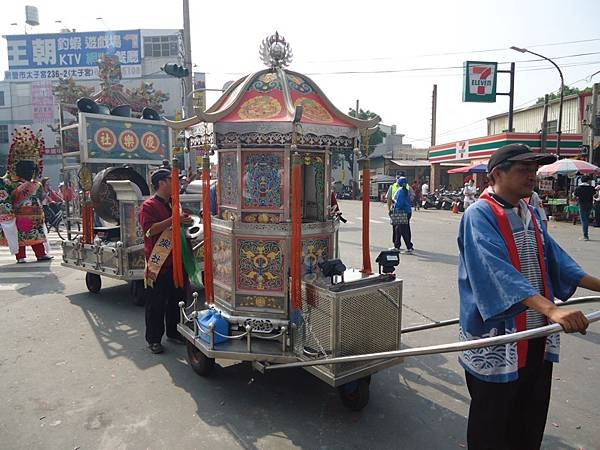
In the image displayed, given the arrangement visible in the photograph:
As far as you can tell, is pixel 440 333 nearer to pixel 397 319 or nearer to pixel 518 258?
pixel 397 319

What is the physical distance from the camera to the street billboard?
35.8 m

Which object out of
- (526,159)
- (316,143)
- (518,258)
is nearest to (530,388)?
(518,258)

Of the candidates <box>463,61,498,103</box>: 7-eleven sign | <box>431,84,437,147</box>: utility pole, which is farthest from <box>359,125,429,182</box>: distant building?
<box>463,61,498,103</box>: 7-eleven sign

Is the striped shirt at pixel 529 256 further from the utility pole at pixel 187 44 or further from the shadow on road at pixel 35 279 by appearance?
the utility pole at pixel 187 44

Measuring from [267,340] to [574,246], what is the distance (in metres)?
10.2

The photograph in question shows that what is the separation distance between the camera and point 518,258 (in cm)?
229

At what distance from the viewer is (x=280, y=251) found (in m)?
3.92

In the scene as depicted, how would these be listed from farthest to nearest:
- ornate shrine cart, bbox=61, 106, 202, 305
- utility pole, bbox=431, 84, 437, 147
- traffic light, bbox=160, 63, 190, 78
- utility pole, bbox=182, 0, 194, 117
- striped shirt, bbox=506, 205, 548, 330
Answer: utility pole, bbox=431, 84, 437, 147
utility pole, bbox=182, 0, 194, 117
traffic light, bbox=160, 63, 190, 78
ornate shrine cart, bbox=61, 106, 202, 305
striped shirt, bbox=506, 205, 548, 330

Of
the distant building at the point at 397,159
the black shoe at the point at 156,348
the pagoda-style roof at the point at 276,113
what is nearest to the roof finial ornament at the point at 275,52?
the pagoda-style roof at the point at 276,113

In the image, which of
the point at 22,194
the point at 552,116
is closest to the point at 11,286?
the point at 22,194

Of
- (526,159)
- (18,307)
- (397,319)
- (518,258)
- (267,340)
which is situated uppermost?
(526,159)

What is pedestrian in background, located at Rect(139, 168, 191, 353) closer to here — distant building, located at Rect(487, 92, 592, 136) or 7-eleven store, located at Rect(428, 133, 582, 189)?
7-eleven store, located at Rect(428, 133, 582, 189)

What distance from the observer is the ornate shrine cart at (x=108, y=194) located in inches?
244

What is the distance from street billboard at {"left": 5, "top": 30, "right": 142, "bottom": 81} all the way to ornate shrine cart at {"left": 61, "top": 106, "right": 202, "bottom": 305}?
102 feet
